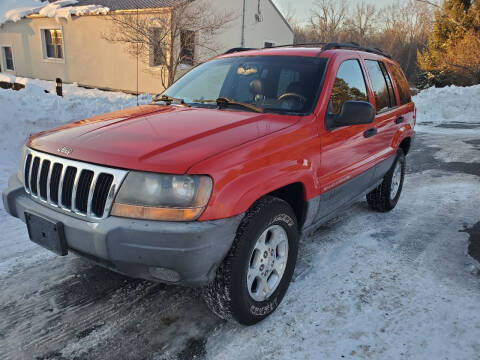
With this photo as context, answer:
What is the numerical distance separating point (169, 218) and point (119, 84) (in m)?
17.6

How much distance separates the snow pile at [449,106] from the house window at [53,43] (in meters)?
18.0

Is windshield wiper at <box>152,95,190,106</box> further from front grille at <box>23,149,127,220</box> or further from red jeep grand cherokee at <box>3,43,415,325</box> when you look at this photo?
front grille at <box>23,149,127,220</box>

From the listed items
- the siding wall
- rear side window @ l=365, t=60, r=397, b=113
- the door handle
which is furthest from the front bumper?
the siding wall

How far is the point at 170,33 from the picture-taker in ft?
45.7

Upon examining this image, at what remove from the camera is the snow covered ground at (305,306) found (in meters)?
2.37

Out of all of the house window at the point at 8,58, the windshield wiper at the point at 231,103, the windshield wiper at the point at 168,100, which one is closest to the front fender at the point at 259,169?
the windshield wiper at the point at 231,103

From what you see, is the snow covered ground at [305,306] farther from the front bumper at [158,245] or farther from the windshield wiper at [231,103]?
the windshield wiper at [231,103]

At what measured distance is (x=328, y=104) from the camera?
119 inches

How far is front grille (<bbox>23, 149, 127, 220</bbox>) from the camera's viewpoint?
6.99 ft

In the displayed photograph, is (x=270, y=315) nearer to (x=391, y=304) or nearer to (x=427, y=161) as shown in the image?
(x=391, y=304)

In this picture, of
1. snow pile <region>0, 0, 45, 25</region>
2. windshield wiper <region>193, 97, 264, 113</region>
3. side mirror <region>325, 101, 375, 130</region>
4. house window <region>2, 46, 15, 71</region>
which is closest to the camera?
side mirror <region>325, 101, 375, 130</region>

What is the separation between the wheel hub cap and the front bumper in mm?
374

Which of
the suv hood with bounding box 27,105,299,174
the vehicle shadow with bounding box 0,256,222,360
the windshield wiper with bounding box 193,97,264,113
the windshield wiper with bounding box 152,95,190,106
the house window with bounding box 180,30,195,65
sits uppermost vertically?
the house window with bounding box 180,30,195,65

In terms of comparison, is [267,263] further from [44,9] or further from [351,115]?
[44,9]
